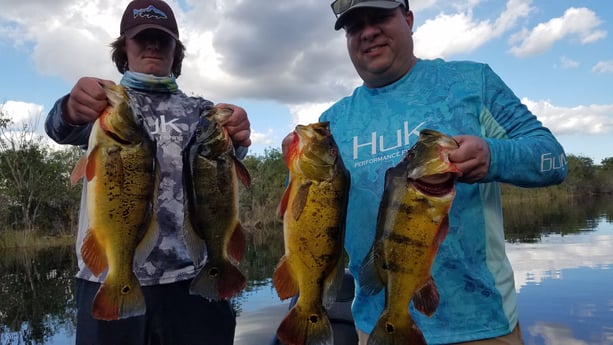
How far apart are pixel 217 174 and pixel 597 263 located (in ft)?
92.3

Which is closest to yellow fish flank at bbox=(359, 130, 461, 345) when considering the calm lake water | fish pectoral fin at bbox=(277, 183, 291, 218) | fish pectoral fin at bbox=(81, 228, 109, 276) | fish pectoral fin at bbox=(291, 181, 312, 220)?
fish pectoral fin at bbox=(291, 181, 312, 220)

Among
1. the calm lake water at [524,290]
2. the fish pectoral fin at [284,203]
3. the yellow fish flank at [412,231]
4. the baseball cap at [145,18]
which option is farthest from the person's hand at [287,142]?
the calm lake water at [524,290]

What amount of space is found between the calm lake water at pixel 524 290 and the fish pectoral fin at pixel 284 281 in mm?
12521

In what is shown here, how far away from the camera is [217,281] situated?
3545mm

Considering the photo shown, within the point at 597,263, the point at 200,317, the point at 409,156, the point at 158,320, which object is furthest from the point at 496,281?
the point at 597,263

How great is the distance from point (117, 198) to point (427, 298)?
215 centimetres

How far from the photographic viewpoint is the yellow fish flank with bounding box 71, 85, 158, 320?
336 centimetres

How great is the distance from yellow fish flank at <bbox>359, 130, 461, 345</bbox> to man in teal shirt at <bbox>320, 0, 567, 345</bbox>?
155 mm

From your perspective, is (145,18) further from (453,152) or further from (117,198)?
(453,152)

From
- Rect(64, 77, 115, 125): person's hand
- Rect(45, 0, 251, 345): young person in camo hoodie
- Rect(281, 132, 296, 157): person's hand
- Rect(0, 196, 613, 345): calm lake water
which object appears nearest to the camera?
Rect(64, 77, 115, 125): person's hand

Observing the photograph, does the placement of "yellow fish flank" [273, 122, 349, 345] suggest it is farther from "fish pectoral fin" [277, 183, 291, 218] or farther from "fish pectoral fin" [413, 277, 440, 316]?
"fish pectoral fin" [413, 277, 440, 316]

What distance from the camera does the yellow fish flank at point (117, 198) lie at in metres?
3.36

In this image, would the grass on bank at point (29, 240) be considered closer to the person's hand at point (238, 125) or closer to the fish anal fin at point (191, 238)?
the fish anal fin at point (191, 238)

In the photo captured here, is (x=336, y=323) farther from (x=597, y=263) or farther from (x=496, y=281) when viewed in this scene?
(x=597, y=263)
